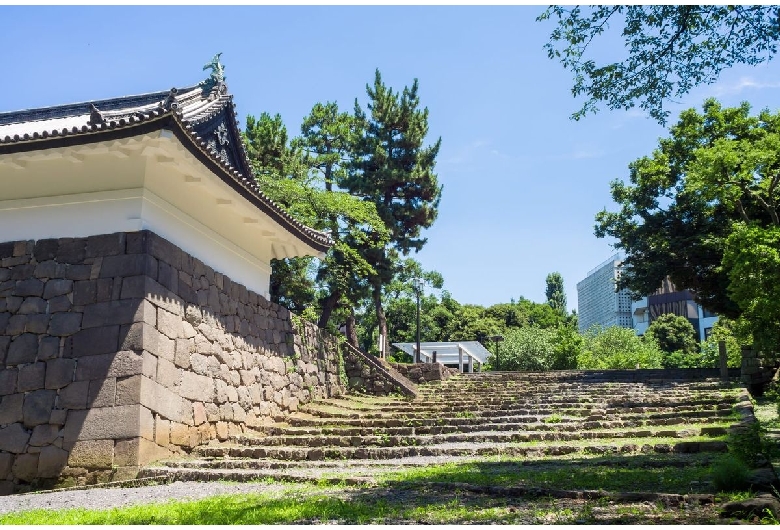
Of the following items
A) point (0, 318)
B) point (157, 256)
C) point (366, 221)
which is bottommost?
point (0, 318)

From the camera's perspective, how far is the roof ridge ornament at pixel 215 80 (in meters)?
14.3

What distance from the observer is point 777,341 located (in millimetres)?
14969

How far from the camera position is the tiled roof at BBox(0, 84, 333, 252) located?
8414 mm

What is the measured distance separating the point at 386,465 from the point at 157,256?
4.54m

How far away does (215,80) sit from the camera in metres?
14.5

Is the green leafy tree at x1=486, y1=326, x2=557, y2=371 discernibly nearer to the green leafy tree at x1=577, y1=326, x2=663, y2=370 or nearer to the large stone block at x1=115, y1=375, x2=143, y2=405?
the green leafy tree at x1=577, y1=326, x2=663, y2=370

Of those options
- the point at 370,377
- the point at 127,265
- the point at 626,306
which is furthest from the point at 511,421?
the point at 626,306

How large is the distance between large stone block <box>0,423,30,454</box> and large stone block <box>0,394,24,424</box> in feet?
0.26

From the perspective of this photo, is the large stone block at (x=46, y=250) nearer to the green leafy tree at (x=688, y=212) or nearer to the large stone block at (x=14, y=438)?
the large stone block at (x=14, y=438)

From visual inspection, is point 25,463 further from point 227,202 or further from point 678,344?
point 678,344

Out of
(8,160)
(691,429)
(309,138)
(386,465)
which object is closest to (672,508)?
(386,465)

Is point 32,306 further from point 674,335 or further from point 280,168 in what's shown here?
point 674,335

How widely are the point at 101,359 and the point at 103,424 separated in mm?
881

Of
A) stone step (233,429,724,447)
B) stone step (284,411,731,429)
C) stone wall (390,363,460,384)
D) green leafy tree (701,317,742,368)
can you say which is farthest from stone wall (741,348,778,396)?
green leafy tree (701,317,742,368)
